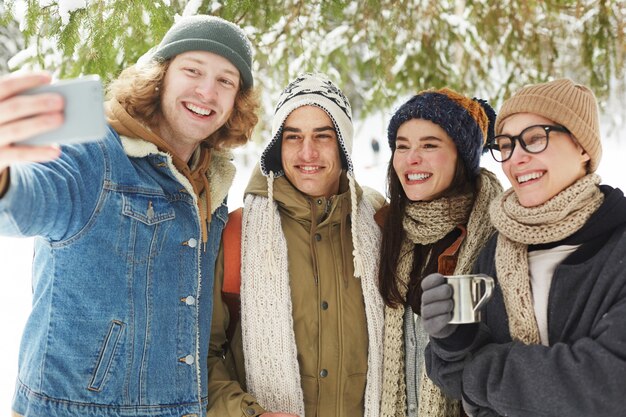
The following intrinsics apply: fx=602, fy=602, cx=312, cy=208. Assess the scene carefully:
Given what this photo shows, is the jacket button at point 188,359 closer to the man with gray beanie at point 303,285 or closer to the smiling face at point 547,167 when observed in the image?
the man with gray beanie at point 303,285

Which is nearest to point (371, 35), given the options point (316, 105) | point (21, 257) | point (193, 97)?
point (316, 105)

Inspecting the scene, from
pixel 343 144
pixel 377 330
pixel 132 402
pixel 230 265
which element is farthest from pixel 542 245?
pixel 132 402

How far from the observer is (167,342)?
207 centimetres

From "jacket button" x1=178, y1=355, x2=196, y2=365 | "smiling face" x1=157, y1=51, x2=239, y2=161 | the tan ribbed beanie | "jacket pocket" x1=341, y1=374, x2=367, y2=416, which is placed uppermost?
"smiling face" x1=157, y1=51, x2=239, y2=161

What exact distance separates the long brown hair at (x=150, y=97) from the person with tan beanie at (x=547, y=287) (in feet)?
3.43

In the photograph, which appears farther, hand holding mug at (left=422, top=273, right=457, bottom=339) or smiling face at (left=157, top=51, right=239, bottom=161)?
smiling face at (left=157, top=51, right=239, bottom=161)

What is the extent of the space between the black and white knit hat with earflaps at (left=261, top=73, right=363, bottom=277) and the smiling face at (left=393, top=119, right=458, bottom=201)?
241 mm

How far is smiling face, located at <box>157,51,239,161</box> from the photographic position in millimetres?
2229

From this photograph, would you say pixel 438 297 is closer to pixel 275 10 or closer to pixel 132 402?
pixel 132 402

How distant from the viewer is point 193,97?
7.32 feet

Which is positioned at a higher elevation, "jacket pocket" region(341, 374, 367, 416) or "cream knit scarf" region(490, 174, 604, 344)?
"cream knit scarf" region(490, 174, 604, 344)

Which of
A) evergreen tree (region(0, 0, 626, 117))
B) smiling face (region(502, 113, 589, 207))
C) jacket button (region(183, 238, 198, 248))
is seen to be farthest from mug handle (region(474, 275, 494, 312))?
evergreen tree (region(0, 0, 626, 117))

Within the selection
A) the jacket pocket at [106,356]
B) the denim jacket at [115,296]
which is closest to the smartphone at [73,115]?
the denim jacket at [115,296]

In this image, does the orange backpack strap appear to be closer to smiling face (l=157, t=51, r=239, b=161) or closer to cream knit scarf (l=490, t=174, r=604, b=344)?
smiling face (l=157, t=51, r=239, b=161)
